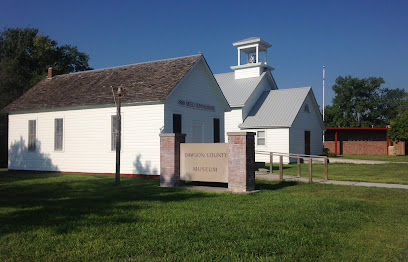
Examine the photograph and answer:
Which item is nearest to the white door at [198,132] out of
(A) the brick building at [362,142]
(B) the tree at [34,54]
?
(B) the tree at [34,54]

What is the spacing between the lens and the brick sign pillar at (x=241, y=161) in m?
11.7

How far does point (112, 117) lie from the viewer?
19.1m

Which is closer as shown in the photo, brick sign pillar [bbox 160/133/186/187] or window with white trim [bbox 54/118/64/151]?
brick sign pillar [bbox 160/133/186/187]

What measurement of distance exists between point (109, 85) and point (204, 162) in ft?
33.7

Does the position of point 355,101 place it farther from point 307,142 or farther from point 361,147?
point 307,142

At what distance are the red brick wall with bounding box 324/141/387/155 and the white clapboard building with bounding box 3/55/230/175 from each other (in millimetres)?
26232

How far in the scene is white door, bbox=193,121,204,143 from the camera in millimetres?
20156

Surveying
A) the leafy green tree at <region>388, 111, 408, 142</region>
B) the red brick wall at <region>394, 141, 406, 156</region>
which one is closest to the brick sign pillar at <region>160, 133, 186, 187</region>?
the leafy green tree at <region>388, 111, 408, 142</region>

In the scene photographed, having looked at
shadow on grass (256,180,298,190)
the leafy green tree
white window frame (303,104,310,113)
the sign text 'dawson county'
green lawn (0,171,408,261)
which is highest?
white window frame (303,104,310,113)

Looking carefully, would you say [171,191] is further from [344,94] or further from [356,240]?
[344,94]

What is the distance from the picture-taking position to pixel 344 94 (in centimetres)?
7138

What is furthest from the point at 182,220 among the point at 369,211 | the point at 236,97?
the point at 236,97

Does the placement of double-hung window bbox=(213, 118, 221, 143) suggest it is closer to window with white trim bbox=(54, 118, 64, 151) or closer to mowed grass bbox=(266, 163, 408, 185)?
mowed grass bbox=(266, 163, 408, 185)

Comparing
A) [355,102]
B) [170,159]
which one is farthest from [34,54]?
[355,102]
